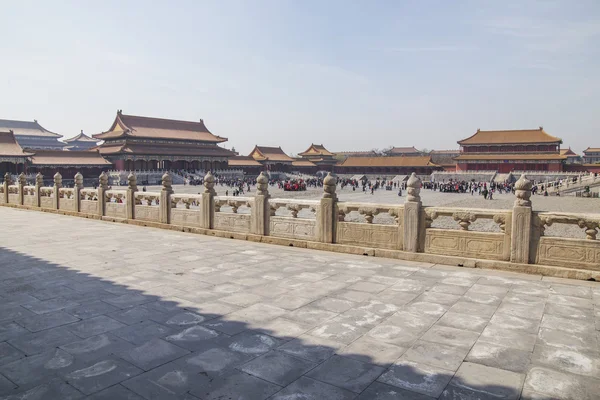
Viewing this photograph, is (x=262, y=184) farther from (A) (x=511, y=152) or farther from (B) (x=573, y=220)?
(A) (x=511, y=152)

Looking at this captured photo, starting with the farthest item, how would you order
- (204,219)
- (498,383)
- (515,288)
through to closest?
(204,219)
(515,288)
(498,383)

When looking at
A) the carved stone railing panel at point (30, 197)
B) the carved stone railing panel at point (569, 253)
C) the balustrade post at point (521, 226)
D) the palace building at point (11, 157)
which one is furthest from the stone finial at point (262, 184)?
the palace building at point (11, 157)

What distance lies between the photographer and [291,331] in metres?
4.29

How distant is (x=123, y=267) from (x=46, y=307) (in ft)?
7.00

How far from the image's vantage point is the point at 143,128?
190 ft

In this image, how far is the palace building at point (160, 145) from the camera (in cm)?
5356

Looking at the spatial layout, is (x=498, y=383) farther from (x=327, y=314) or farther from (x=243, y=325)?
(x=243, y=325)

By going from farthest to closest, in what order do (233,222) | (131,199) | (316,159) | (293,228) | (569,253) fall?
(316,159)
(131,199)
(233,222)
(293,228)
(569,253)

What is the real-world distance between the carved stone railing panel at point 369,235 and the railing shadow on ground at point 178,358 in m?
3.64

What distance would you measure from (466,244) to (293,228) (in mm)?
3558

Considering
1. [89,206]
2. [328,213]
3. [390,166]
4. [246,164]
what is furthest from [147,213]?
[390,166]

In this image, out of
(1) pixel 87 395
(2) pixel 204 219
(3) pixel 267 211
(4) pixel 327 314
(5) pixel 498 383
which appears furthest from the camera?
(2) pixel 204 219

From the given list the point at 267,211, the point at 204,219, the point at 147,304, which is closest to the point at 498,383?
the point at 147,304

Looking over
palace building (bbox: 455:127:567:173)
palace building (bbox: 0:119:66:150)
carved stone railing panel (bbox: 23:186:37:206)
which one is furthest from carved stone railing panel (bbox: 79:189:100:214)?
palace building (bbox: 0:119:66:150)
